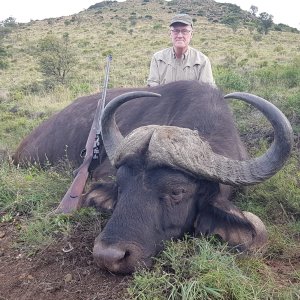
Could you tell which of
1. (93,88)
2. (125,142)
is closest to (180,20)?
(125,142)

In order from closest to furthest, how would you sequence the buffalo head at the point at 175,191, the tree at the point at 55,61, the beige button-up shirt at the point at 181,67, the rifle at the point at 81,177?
the buffalo head at the point at 175,191 < the rifle at the point at 81,177 < the beige button-up shirt at the point at 181,67 < the tree at the point at 55,61

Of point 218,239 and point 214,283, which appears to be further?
point 218,239

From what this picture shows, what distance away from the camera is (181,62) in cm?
740

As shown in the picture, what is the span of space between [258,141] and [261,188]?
1689mm

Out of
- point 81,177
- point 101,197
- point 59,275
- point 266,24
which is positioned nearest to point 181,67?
point 81,177

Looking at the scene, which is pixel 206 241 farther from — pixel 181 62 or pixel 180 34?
pixel 181 62

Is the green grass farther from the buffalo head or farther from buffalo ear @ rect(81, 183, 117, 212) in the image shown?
buffalo ear @ rect(81, 183, 117, 212)

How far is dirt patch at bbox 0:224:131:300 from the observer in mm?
3213

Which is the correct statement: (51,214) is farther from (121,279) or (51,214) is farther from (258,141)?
(258,141)

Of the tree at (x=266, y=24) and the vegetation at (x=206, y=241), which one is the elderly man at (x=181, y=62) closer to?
the vegetation at (x=206, y=241)

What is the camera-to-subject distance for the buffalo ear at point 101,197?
4297 mm

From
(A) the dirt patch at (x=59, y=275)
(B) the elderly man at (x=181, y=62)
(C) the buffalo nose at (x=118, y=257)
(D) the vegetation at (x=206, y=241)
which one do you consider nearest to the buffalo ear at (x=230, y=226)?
(D) the vegetation at (x=206, y=241)

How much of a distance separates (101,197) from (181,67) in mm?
3685

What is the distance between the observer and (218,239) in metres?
3.77
